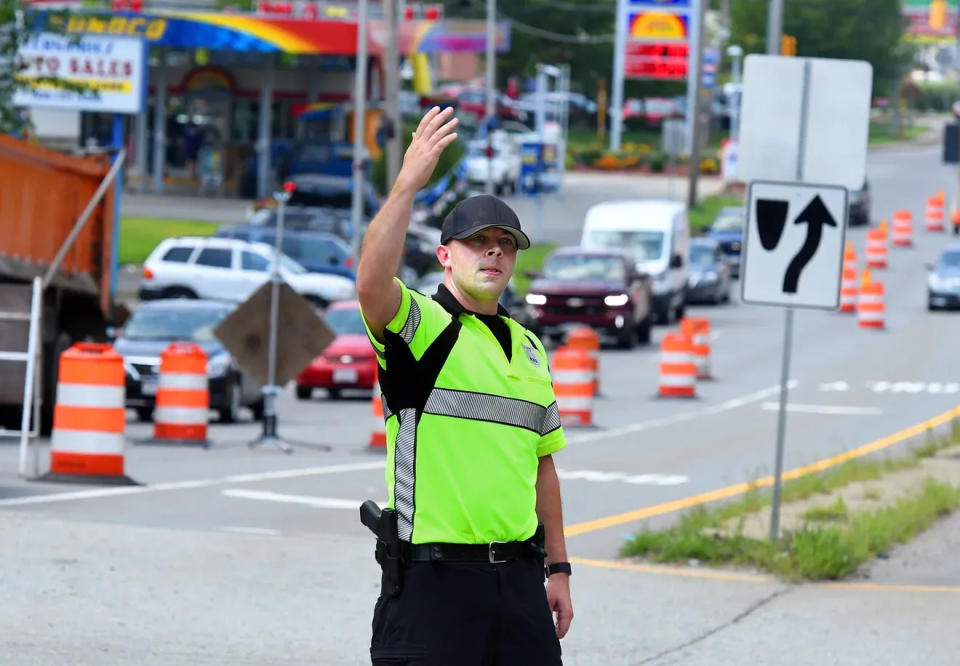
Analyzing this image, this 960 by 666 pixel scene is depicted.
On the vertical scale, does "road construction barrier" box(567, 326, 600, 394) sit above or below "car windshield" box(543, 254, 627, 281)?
below

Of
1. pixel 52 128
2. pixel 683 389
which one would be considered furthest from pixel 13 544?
pixel 52 128

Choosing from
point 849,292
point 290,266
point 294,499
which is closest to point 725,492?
point 294,499

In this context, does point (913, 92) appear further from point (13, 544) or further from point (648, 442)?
point (13, 544)

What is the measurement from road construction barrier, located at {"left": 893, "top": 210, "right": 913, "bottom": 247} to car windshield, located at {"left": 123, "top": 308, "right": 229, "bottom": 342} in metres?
41.4

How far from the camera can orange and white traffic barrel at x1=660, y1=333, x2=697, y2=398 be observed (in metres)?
29.1

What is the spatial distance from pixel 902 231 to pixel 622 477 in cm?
4695

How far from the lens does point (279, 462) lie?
60.8ft

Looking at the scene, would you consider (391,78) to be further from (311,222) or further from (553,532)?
(553,532)

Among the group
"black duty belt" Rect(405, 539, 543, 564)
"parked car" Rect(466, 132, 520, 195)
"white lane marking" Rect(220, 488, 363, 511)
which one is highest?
"black duty belt" Rect(405, 539, 543, 564)

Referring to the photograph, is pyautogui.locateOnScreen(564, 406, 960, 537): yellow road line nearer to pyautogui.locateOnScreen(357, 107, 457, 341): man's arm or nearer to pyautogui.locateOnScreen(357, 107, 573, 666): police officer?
pyautogui.locateOnScreen(357, 107, 573, 666): police officer

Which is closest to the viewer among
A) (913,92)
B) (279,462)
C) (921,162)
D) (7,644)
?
(7,644)

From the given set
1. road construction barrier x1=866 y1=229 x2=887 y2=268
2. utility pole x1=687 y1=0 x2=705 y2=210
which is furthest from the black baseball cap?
utility pole x1=687 y1=0 x2=705 y2=210

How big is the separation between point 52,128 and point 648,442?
135ft

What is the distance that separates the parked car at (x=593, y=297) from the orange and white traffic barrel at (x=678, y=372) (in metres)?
8.09
